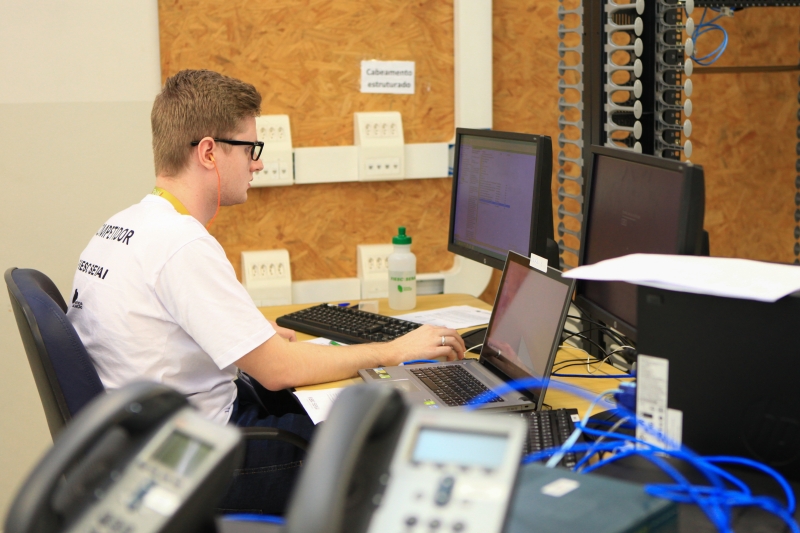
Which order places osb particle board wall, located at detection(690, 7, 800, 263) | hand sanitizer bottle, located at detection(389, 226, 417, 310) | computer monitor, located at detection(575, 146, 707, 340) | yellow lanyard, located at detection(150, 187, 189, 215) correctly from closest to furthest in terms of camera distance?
computer monitor, located at detection(575, 146, 707, 340)
yellow lanyard, located at detection(150, 187, 189, 215)
hand sanitizer bottle, located at detection(389, 226, 417, 310)
osb particle board wall, located at detection(690, 7, 800, 263)

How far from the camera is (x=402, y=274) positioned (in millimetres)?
2387

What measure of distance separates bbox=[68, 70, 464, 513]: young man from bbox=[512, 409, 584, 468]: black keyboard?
45 centimetres

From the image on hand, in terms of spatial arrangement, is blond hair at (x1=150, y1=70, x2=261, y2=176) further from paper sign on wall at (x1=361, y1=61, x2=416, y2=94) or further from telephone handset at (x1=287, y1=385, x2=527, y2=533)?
telephone handset at (x1=287, y1=385, x2=527, y2=533)

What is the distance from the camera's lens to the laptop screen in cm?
153

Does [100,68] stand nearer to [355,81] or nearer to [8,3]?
[8,3]

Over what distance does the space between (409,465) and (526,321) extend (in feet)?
3.26

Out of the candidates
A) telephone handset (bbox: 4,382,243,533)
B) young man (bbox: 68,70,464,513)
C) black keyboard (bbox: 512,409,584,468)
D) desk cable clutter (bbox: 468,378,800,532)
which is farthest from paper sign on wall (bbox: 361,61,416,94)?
telephone handset (bbox: 4,382,243,533)

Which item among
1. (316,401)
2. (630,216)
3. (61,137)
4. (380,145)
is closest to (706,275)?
(630,216)

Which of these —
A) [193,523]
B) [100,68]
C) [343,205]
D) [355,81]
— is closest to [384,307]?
[343,205]

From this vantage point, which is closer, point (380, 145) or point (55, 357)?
point (55, 357)

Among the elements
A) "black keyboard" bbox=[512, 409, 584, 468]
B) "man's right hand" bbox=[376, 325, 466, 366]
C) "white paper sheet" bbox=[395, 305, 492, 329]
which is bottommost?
"white paper sheet" bbox=[395, 305, 492, 329]

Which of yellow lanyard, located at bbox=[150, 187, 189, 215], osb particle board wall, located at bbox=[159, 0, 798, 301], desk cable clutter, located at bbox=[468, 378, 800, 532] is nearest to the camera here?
desk cable clutter, located at bbox=[468, 378, 800, 532]

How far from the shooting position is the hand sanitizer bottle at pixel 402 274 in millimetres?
2371

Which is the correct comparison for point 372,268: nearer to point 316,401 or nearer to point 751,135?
point 316,401
